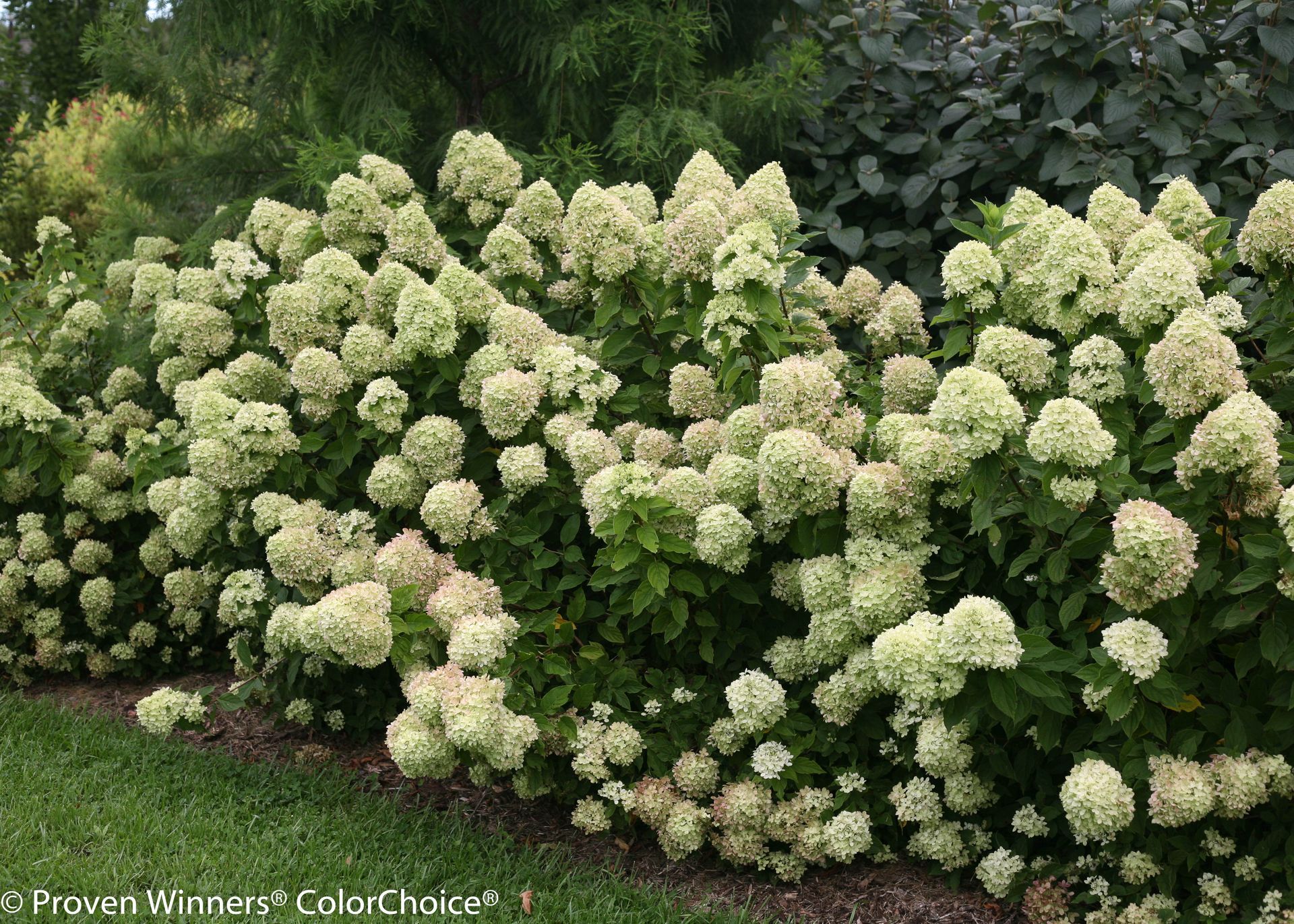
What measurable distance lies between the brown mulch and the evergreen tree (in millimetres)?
2313

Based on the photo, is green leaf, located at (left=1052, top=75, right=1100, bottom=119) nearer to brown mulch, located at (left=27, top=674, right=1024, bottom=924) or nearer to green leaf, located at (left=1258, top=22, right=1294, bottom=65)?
green leaf, located at (left=1258, top=22, right=1294, bottom=65)

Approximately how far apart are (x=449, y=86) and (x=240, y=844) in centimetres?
410

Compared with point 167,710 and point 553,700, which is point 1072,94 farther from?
point 167,710

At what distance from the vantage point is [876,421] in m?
3.47

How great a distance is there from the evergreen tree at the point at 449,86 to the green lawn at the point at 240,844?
2463 mm

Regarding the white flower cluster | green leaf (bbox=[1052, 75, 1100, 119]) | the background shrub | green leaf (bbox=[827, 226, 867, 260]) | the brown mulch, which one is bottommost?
the brown mulch

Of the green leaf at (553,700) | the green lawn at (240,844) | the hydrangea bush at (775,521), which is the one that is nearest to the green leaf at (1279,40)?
the hydrangea bush at (775,521)

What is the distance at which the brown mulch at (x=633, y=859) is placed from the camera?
319 centimetres

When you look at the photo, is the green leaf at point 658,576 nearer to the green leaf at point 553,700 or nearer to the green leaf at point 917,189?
the green leaf at point 553,700

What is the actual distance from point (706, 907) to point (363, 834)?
3.62 feet

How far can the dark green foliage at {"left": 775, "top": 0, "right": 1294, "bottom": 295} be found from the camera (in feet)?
15.9

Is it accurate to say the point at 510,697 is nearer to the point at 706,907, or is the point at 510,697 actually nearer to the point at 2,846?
the point at 706,907

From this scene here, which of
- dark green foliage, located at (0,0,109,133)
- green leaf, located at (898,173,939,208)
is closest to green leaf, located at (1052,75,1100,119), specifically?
green leaf, located at (898,173,939,208)

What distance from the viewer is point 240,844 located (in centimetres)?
339
